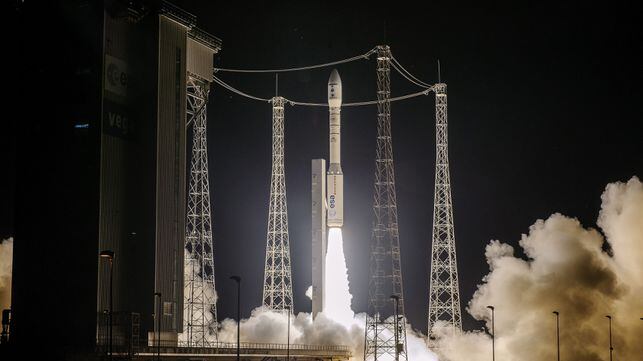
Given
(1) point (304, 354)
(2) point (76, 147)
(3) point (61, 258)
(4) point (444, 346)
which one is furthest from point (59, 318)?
(4) point (444, 346)

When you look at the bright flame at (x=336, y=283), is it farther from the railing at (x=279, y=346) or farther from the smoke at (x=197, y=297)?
the smoke at (x=197, y=297)

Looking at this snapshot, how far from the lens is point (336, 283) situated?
291 ft

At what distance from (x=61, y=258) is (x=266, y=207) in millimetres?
45076

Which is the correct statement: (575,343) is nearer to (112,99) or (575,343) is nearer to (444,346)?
(444,346)

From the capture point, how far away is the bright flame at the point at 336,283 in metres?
88.0

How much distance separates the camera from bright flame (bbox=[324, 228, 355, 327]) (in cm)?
8800

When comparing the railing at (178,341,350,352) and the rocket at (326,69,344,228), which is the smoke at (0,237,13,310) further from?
the rocket at (326,69,344,228)

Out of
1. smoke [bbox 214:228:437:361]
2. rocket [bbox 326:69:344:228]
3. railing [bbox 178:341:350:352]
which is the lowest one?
railing [bbox 178:341:350:352]

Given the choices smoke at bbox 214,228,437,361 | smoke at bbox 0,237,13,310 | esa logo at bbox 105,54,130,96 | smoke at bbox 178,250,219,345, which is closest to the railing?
smoke at bbox 214,228,437,361

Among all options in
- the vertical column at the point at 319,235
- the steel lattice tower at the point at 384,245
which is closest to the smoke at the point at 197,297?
the vertical column at the point at 319,235

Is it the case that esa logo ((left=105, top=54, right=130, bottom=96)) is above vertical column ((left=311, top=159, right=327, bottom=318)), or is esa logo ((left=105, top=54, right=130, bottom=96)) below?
above

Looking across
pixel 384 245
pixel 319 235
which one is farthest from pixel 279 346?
pixel 319 235

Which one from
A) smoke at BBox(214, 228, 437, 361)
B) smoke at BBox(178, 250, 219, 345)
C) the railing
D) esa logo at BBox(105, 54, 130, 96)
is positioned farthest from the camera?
smoke at BBox(214, 228, 437, 361)

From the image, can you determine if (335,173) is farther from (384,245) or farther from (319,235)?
Result: (384,245)
